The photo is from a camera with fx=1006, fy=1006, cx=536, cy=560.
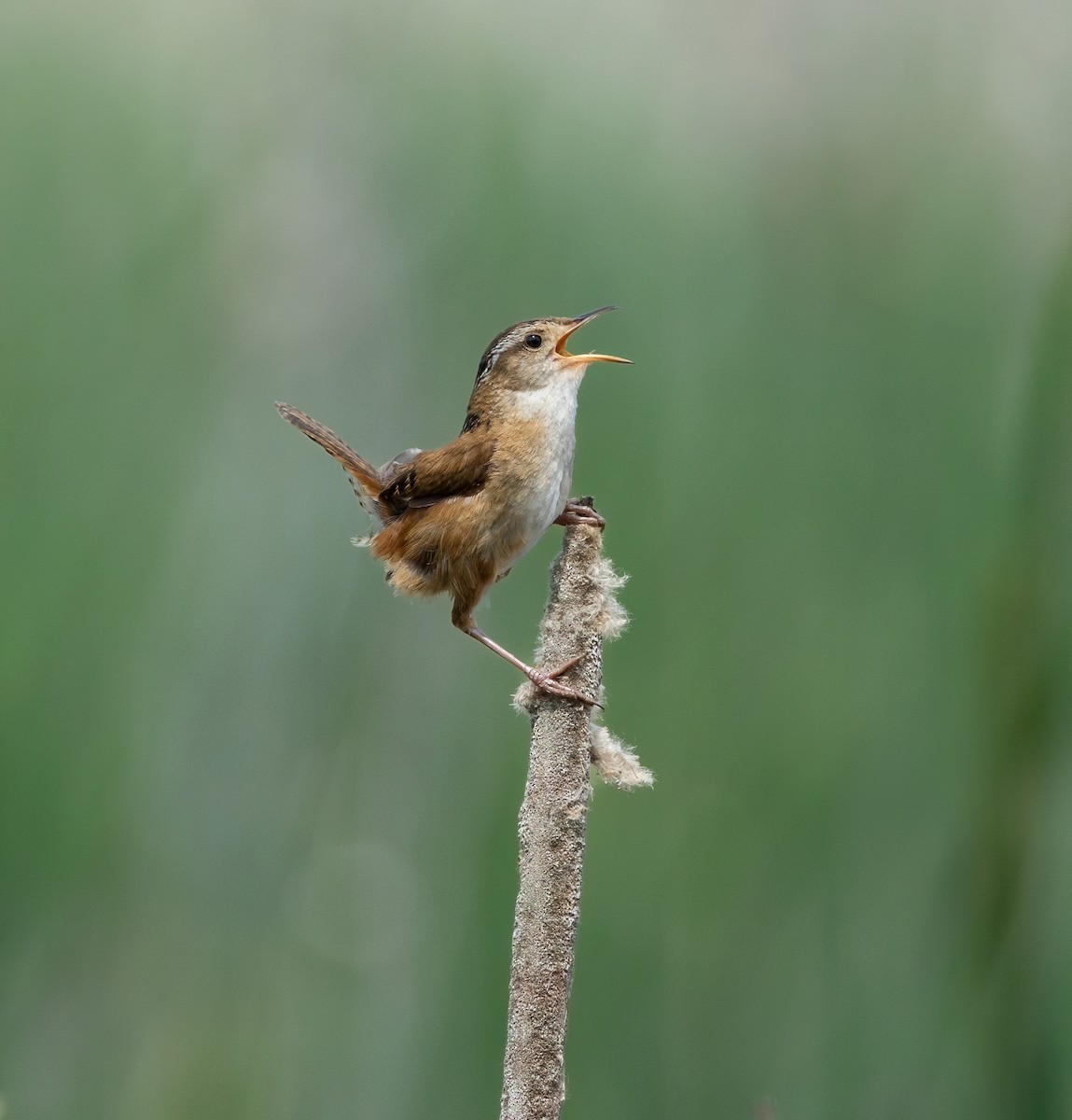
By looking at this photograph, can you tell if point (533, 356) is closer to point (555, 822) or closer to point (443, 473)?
point (443, 473)

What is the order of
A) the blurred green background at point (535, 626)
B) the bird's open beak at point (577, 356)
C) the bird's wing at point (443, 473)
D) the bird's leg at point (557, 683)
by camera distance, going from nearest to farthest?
the bird's leg at point (557, 683)
the bird's open beak at point (577, 356)
the bird's wing at point (443, 473)
the blurred green background at point (535, 626)

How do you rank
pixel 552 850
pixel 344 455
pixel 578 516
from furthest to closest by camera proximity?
pixel 344 455 → pixel 578 516 → pixel 552 850

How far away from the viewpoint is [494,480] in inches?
54.5

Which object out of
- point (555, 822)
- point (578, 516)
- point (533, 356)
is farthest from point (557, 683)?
point (533, 356)

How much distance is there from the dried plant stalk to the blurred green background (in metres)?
0.85

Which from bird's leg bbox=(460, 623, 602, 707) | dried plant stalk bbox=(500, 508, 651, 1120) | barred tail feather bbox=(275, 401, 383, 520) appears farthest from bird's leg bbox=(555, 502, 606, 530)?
barred tail feather bbox=(275, 401, 383, 520)

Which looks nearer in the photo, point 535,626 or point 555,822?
point 555,822

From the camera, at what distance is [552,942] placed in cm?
86

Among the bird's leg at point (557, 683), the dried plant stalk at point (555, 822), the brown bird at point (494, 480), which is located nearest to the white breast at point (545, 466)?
the brown bird at point (494, 480)

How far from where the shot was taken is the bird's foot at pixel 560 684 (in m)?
0.96

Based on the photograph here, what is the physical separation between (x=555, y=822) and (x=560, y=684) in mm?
130

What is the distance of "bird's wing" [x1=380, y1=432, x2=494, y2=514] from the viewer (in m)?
1.42

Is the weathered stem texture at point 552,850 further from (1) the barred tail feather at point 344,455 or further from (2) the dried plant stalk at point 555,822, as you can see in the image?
(1) the barred tail feather at point 344,455

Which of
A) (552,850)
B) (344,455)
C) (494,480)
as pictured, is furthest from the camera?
(344,455)
